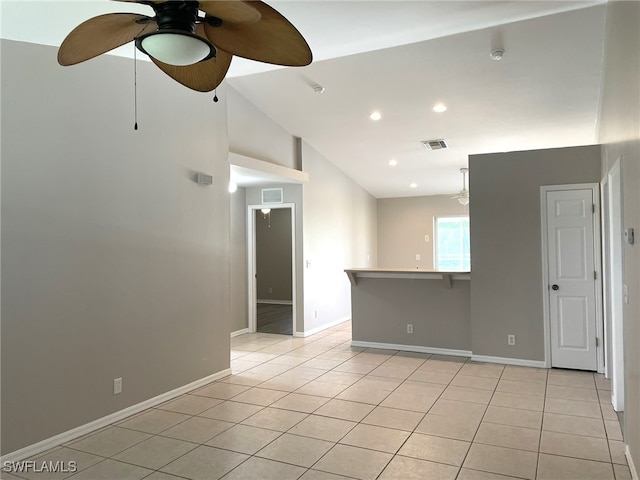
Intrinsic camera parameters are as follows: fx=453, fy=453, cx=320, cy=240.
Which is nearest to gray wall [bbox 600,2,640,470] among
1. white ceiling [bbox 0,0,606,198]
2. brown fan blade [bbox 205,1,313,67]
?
white ceiling [bbox 0,0,606,198]

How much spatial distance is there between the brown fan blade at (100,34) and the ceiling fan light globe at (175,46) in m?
0.11

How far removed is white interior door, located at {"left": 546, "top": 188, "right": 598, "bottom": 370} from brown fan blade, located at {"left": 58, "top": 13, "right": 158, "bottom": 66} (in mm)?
4455

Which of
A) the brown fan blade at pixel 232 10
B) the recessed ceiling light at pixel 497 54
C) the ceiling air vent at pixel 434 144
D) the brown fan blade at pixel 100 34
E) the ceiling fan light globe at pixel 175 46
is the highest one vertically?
the recessed ceiling light at pixel 497 54

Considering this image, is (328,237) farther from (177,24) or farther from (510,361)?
(177,24)

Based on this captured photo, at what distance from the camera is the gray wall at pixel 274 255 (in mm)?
10680

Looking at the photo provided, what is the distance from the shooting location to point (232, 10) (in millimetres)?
1611

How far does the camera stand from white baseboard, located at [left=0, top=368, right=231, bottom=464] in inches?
117

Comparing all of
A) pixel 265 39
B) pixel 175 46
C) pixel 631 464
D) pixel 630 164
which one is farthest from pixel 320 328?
pixel 175 46

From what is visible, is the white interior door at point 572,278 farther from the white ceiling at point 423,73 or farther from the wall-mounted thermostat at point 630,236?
the wall-mounted thermostat at point 630,236

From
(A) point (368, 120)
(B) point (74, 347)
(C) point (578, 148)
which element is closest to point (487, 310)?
(C) point (578, 148)

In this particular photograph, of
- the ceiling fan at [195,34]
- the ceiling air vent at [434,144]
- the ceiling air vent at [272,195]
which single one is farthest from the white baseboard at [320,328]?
the ceiling fan at [195,34]

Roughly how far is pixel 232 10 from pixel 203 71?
653 millimetres

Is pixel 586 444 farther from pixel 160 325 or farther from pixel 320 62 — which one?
pixel 320 62

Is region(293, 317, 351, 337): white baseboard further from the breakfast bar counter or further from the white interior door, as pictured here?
the white interior door
